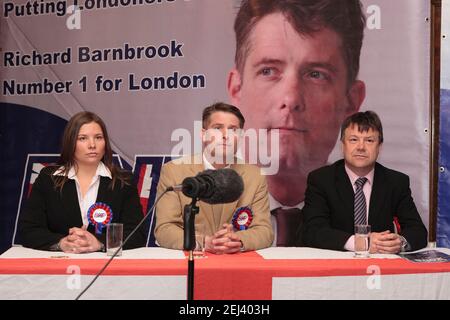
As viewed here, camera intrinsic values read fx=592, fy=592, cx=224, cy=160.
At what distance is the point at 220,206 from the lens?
3312 mm

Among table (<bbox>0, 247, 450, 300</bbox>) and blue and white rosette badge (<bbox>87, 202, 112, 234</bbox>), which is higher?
blue and white rosette badge (<bbox>87, 202, 112, 234</bbox>)

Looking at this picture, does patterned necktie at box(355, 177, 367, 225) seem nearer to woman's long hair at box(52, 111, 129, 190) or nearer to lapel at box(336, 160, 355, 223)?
lapel at box(336, 160, 355, 223)

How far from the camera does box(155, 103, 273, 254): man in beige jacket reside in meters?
3.04

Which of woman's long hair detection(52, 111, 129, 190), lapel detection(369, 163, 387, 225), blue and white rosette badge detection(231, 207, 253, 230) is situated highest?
woman's long hair detection(52, 111, 129, 190)

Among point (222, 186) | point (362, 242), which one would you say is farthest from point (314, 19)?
point (222, 186)

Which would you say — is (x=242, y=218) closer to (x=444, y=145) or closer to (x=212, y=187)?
(x=212, y=187)

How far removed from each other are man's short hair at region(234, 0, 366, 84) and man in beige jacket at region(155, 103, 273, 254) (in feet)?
3.80

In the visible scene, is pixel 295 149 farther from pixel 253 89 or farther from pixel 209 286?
pixel 209 286

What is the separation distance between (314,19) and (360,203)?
1488mm

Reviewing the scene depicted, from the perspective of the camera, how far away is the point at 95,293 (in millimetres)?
2307

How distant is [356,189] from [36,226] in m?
1.78

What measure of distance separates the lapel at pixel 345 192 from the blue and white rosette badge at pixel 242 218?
1.88 ft

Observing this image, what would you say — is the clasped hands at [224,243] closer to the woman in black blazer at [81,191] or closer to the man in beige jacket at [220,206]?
the man in beige jacket at [220,206]

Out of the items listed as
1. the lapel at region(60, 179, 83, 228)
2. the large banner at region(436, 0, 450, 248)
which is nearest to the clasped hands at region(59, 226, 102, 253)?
the lapel at region(60, 179, 83, 228)
